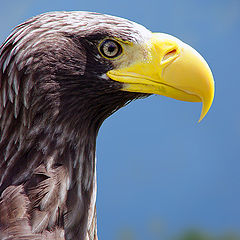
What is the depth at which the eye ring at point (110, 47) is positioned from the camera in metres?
1.92

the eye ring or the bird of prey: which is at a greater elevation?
the eye ring

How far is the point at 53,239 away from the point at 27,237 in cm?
12

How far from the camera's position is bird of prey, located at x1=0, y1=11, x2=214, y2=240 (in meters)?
1.83

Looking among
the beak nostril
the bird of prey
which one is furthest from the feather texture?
the beak nostril

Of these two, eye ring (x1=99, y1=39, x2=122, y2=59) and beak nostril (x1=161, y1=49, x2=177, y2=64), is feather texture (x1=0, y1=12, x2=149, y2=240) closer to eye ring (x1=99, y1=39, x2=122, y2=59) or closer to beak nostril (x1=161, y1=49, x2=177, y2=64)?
eye ring (x1=99, y1=39, x2=122, y2=59)

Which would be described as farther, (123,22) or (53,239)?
(123,22)

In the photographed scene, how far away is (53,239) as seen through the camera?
179 centimetres

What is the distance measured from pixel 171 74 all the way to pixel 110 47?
1.01ft

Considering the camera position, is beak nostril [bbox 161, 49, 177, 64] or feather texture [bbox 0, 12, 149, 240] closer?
feather texture [bbox 0, 12, 149, 240]

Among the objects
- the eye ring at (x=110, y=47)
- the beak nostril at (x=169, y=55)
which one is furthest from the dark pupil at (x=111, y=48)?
the beak nostril at (x=169, y=55)

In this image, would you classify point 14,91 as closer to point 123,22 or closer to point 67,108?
point 67,108

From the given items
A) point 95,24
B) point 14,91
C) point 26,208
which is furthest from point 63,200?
point 95,24

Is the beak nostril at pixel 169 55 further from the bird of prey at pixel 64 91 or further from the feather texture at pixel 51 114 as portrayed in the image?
the feather texture at pixel 51 114

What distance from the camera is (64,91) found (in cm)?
191
